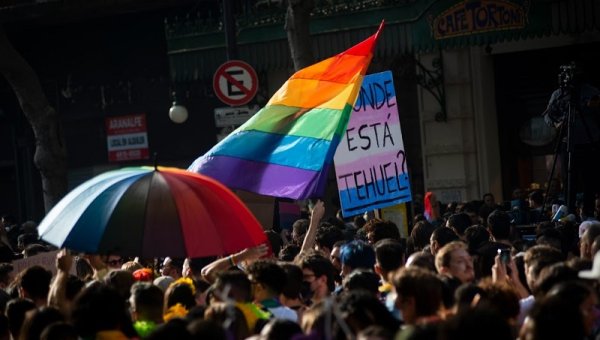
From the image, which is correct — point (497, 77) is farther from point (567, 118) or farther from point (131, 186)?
point (131, 186)

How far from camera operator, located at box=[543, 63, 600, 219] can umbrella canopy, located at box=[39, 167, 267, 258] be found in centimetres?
556

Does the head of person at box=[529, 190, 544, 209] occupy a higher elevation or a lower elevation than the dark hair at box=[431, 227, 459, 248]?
lower

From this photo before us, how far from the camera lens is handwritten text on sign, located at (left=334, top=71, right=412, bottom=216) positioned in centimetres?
1221

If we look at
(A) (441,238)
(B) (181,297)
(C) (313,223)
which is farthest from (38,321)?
(A) (441,238)

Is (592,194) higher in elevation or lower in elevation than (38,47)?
lower

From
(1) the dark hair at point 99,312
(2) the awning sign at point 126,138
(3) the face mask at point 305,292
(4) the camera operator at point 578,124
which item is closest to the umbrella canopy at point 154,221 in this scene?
(3) the face mask at point 305,292

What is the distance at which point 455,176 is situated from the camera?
21.6m

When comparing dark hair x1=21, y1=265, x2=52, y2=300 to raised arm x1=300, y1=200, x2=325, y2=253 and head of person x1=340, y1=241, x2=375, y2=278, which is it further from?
raised arm x1=300, y1=200, x2=325, y2=253

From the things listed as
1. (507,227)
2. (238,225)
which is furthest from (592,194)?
(238,225)

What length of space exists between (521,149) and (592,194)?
305 inches

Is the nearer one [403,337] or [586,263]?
[403,337]

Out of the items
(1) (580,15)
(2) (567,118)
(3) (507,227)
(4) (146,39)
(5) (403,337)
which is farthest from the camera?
(4) (146,39)

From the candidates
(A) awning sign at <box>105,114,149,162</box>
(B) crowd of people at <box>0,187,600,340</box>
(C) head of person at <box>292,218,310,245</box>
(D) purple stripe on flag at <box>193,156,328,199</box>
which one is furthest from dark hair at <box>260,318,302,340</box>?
(A) awning sign at <box>105,114,149,162</box>

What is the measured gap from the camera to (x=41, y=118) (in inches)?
858
